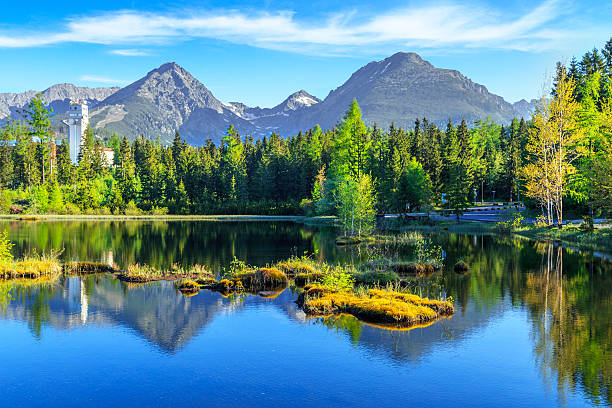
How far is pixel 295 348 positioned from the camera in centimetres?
2094

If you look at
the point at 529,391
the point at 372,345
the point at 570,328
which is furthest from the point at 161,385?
the point at 570,328

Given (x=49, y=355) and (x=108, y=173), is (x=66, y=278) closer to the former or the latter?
(x=49, y=355)

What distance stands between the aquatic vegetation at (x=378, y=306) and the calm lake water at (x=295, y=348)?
0.74 metres

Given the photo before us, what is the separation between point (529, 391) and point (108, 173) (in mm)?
139484

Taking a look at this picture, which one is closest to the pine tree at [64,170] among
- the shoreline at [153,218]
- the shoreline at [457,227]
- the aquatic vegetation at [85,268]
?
the shoreline at [153,218]

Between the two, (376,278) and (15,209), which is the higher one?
(15,209)

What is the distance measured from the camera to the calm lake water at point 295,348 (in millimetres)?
16266

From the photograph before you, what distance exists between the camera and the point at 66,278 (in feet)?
118

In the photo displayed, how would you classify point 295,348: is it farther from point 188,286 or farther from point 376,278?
point 188,286

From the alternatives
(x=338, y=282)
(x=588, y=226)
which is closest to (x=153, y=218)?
(x=588, y=226)

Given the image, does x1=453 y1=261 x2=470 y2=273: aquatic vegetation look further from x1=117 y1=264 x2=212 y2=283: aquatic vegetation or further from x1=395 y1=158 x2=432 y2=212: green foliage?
x1=395 y1=158 x2=432 y2=212: green foliage

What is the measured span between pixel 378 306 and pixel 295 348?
233 inches

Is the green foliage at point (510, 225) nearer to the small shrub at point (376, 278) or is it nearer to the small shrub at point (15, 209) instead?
the small shrub at point (376, 278)

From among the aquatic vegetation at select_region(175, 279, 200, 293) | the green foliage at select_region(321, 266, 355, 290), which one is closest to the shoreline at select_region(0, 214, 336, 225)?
the aquatic vegetation at select_region(175, 279, 200, 293)
